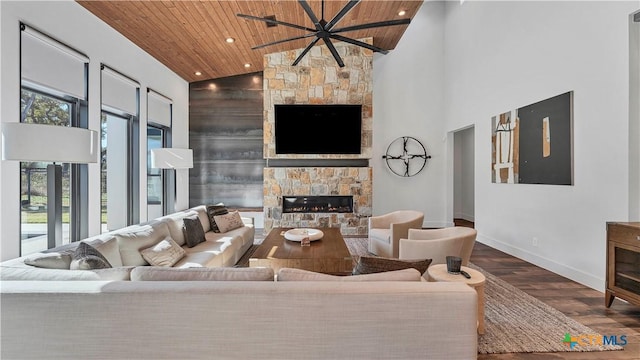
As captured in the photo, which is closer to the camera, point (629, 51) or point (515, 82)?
point (629, 51)

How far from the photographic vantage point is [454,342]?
1.50 meters

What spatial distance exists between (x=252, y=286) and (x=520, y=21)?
5.22 meters

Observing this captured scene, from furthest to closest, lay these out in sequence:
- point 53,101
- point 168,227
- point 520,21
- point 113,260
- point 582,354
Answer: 1. point 520,21
2. point 168,227
3. point 53,101
4. point 113,260
5. point 582,354

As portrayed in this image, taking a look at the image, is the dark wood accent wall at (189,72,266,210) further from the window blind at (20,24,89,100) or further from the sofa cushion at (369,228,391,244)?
the window blind at (20,24,89,100)

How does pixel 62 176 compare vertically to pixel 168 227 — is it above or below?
above

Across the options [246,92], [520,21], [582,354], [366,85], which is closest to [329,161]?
[366,85]

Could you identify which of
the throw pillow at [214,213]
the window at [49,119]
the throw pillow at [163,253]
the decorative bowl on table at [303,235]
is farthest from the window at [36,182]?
the decorative bowl on table at [303,235]

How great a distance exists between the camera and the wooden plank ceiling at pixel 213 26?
3.92m

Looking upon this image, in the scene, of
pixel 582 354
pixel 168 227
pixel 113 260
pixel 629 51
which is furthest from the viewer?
pixel 168 227

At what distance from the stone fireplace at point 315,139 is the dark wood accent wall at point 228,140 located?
670 millimetres

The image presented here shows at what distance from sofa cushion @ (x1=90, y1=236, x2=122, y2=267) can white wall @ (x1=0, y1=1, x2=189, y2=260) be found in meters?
1.01

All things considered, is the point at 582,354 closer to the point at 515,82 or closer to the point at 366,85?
the point at 515,82

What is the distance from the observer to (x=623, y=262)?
265 cm

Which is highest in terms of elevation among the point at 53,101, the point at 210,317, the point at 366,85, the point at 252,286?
the point at 366,85
